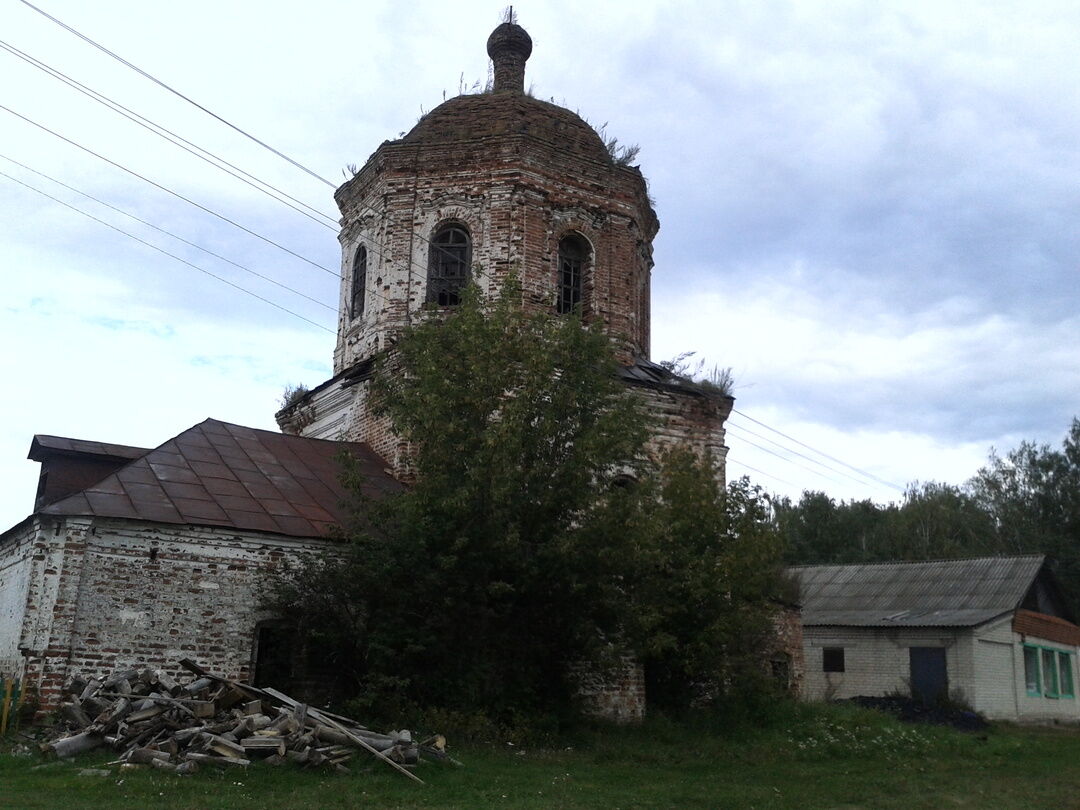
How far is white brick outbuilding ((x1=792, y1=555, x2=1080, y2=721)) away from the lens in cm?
2153

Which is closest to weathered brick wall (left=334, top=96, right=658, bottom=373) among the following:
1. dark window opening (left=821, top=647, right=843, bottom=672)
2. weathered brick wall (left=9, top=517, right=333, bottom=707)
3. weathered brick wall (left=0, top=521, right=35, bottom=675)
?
weathered brick wall (left=9, top=517, right=333, bottom=707)

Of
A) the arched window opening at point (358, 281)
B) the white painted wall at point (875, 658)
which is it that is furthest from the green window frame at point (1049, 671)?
the arched window opening at point (358, 281)

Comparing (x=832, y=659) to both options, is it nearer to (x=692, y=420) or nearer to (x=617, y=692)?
(x=692, y=420)

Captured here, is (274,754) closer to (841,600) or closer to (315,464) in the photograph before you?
(315,464)

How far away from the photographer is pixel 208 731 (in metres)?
8.68

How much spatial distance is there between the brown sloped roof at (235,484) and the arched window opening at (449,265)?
9.46 ft

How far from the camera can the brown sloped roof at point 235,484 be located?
Result: 11.6 meters

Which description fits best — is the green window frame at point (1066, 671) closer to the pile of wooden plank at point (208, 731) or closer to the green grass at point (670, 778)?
the green grass at point (670, 778)

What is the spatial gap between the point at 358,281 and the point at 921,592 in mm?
15668

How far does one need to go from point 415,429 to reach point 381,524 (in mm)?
1173

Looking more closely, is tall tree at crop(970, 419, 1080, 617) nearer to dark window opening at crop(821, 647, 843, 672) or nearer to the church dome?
dark window opening at crop(821, 647, 843, 672)

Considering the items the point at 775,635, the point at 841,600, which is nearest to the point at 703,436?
the point at 775,635

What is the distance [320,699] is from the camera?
1191cm

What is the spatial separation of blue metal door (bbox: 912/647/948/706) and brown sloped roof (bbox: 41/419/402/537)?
13.4 m
